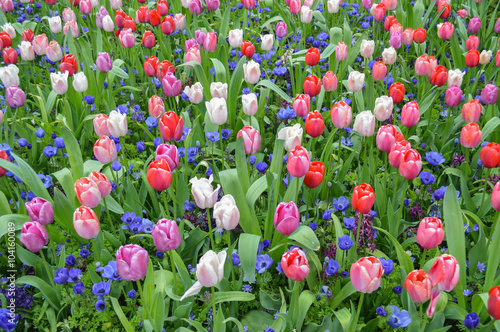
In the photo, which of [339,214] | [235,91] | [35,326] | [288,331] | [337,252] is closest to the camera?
[288,331]

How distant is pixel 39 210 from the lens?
6.53 feet

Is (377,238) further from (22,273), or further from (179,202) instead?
(22,273)

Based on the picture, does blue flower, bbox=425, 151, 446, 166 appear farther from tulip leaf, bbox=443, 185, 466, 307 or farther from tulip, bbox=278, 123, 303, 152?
tulip, bbox=278, 123, 303, 152

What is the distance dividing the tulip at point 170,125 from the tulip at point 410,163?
111cm

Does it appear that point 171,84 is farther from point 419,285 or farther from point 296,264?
point 419,285

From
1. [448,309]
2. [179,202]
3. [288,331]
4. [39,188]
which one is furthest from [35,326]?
[448,309]

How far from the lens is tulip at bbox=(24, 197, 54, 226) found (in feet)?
6.50

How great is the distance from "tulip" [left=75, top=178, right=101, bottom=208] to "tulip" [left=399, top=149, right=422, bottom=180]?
4.64 ft

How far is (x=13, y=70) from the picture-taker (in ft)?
10.0

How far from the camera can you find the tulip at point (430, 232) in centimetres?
177

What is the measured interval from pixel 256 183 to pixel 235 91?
1.23 meters

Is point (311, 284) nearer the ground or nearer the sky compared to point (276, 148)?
nearer the ground

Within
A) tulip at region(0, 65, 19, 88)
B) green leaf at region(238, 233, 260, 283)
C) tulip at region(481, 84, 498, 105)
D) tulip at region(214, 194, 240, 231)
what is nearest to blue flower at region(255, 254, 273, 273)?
green leaf at region(238, 233, 260, 283)

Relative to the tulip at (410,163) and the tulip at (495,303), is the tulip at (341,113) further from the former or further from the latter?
the tulip at (495,303)
